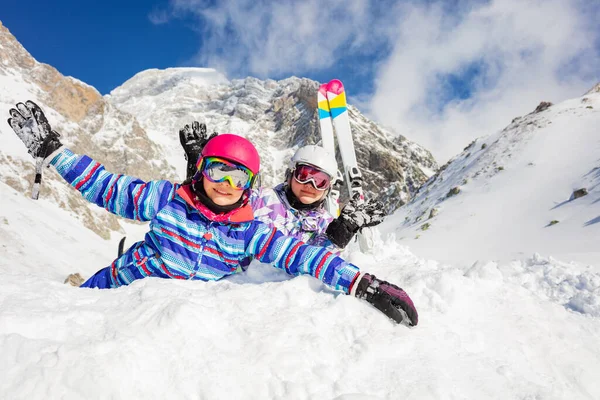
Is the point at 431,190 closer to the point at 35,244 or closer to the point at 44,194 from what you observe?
the point at 35,244

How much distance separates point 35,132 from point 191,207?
5.36 feet

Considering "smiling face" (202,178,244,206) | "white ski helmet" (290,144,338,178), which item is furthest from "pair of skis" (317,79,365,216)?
"smiling face" (202,178,244,206)

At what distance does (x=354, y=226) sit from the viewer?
5.02 metres

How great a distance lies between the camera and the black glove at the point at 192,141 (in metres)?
6.09

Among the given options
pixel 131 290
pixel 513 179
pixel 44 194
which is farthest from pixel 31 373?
pixel 44 194

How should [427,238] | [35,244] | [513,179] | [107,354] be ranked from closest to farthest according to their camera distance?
1. [107,354]
2. [427,238]
3. [35,244]
4. [513,179]

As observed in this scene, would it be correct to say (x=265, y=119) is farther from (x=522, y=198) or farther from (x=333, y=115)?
(x=333, y=115)

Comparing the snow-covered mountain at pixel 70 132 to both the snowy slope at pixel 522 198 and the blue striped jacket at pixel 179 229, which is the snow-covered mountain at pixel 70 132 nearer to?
the snowy slope at pixel 522 198

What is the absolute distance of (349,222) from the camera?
5031 mm

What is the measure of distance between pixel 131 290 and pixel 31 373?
40.8 inches

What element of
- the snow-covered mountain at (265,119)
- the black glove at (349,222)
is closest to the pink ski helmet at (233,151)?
the black glove at (349,222)

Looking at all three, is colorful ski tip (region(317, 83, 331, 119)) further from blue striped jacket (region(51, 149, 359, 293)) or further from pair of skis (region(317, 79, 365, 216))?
blue striped jacket (region(51, 149, 359, 293))

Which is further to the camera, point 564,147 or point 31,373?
point 564,147

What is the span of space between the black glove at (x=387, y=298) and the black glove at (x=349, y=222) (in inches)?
86.1
